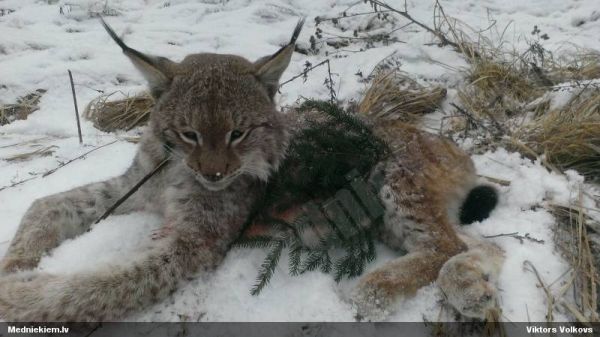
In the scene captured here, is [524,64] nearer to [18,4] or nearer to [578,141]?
[578,141]

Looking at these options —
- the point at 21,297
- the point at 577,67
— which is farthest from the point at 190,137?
the point at 577,67

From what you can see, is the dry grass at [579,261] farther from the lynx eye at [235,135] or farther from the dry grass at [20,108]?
the dry grass at [20,108]

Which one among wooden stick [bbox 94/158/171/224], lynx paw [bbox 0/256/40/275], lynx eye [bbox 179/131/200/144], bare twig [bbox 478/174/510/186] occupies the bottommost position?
lynx paw [bbox 0/256/40/275]

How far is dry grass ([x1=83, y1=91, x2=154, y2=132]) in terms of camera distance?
4.55 m

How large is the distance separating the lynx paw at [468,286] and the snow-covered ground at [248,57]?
0.10 metres

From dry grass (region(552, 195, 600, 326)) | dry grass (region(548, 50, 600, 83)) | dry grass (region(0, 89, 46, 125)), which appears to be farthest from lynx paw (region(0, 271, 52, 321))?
dry grass (region(548, 50, 600, 83))

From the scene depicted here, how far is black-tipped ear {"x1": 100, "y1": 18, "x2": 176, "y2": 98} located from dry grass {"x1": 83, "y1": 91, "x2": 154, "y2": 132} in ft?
6.13

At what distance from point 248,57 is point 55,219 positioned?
3041mm

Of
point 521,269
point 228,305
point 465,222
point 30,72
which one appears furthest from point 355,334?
point 30,72

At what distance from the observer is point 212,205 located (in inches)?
105

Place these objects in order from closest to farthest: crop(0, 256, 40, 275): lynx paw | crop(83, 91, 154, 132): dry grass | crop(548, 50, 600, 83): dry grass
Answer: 1. crop(0, 256, 40, 275): lynx paw
2. crop(548, 50, 600, 83): dry grass
3. crop(83, 91, 154, 132): dry grass

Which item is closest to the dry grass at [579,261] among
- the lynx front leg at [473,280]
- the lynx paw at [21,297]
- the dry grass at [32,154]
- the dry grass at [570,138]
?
the lynx front leg at [473,280]

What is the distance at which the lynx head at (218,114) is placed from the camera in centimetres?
250

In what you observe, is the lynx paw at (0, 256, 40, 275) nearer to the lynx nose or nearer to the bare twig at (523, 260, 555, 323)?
A: the lynx nose
